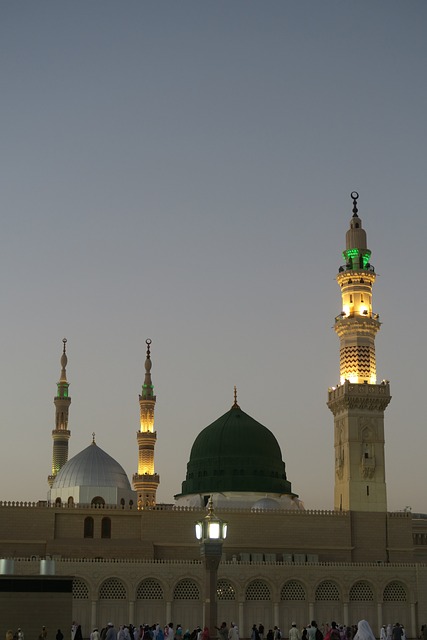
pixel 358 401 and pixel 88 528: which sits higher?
pixel 358 401

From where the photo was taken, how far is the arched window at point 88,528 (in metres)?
39.4

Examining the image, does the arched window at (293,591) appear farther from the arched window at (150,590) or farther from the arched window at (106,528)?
the arched window at (106,528)

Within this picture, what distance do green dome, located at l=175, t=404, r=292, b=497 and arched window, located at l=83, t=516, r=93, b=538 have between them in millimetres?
7312

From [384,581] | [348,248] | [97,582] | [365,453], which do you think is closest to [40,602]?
[97,582]

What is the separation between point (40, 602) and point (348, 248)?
25633 mm

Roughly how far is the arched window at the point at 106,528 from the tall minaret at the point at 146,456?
8.26 meters

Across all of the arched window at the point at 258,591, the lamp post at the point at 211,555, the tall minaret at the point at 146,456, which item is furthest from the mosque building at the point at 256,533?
the lamp post at the point at 211,555

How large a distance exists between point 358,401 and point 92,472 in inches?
443

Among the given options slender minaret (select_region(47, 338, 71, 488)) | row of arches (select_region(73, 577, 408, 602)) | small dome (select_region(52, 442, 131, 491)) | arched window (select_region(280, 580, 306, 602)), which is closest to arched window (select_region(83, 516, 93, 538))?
small dome (select_region(52, 442, 131, 491))

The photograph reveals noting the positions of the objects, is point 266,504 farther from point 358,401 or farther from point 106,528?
point 106,528

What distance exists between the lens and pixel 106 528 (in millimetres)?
39625

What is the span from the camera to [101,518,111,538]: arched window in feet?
130

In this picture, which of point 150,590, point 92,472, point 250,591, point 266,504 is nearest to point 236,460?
point 266,504

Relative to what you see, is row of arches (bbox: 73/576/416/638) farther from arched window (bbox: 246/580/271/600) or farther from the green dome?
the green dome
